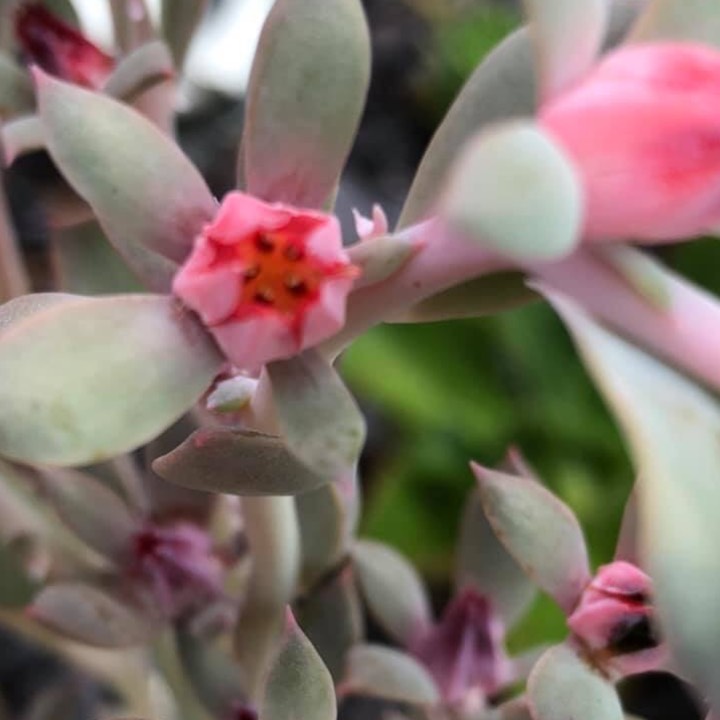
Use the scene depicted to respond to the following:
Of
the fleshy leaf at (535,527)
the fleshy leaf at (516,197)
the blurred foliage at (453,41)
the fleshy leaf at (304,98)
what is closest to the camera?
the fleshy leaf at (516,197)

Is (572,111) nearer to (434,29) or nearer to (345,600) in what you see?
(345,600)

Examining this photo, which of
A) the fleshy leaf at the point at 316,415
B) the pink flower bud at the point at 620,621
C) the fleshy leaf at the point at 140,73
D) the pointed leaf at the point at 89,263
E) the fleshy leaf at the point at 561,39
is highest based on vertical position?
the fleshy leaf at the point at 561,39

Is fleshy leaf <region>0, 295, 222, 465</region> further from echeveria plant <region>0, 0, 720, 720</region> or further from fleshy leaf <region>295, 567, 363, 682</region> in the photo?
fleshy leaf <region>295, 567, 363, 682</region>

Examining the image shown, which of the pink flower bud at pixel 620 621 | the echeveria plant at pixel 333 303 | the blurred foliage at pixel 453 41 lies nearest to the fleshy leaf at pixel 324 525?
the echeveria plant at pixel 333 303

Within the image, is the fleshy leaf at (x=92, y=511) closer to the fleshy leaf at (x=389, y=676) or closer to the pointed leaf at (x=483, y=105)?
the fleshy leaf at (x=389, y=676)

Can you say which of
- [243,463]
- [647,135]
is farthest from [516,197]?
[243,463]

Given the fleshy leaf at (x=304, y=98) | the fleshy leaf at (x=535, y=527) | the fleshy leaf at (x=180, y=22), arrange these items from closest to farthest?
the fleshy leaf at (x=304, y=98) < the fleshy leaf at (x=535, y=527) < the fleshy leaf at (x=180, y=22)
